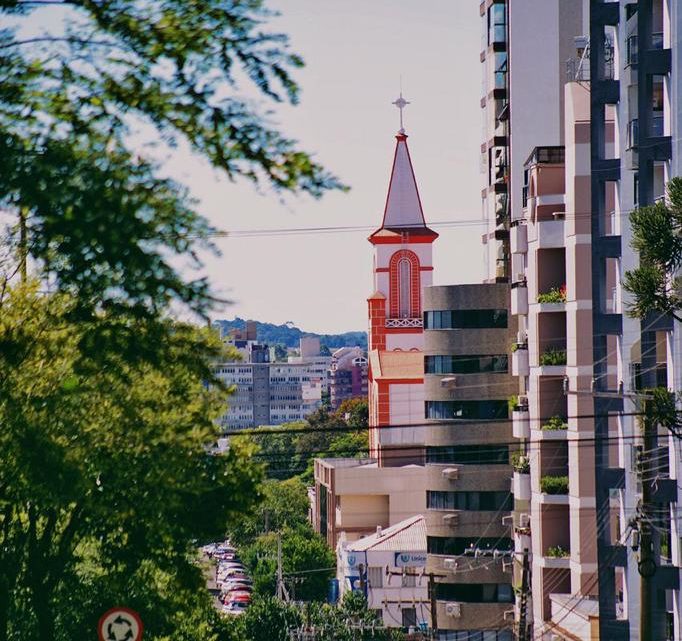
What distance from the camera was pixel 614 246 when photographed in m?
36.0

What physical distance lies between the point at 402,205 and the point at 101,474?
108 m

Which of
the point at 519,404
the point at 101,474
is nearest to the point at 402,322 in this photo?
the point at 519,404

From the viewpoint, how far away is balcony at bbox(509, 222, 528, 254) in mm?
45569

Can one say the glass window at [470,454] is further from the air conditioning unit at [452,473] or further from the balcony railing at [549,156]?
the balcony railing at [549,156]

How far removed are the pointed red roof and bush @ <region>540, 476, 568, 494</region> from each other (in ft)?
258

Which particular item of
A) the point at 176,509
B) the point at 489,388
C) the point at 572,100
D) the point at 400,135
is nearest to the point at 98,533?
the point at 176,509

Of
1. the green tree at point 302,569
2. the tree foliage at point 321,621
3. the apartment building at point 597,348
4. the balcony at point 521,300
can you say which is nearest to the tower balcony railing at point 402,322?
the green tree at point 302,569

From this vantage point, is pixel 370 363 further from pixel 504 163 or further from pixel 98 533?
pixel 98 533

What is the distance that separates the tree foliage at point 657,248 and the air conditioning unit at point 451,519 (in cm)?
3186

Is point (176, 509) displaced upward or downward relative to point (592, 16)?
downward

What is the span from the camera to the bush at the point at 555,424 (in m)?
43.2

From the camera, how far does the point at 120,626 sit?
620 inches

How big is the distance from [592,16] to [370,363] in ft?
248

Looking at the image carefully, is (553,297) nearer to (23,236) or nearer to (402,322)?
(23,236)
